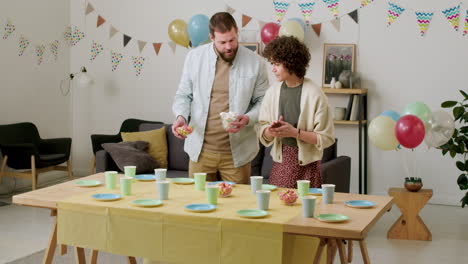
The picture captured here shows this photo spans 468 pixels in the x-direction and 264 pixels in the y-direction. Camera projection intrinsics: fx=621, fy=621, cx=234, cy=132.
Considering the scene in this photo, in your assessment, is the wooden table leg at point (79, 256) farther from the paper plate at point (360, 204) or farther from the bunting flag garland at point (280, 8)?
the bunting flag garland at point (280, 8)

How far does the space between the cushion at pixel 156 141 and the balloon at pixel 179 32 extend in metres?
1.28

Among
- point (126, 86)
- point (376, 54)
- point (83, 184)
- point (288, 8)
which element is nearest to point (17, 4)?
point (126, 86)

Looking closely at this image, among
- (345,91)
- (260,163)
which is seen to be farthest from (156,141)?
(345,91)

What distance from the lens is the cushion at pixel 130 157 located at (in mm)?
5168

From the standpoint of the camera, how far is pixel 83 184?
298 centimetres

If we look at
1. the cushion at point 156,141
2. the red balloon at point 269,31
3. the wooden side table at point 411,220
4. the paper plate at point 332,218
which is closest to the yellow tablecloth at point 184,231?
the paper plate at point 332,218

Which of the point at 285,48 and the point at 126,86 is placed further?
the point at 126,86

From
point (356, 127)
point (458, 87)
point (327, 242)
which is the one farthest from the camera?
point (356, 127)

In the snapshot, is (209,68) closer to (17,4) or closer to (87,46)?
(17,4)

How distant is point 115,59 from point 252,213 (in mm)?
5168

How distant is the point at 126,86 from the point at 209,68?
4059mm

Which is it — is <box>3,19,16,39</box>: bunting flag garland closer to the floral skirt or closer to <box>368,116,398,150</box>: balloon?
<box>368,116,398,150</box>: balloon

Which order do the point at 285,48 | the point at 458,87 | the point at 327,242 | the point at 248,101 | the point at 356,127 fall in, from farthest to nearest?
the point at 356,127
the point at 458,87
the point at 248,101
the point at 285,48
the point at 327,242

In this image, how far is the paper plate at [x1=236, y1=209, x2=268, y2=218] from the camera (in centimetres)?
236
